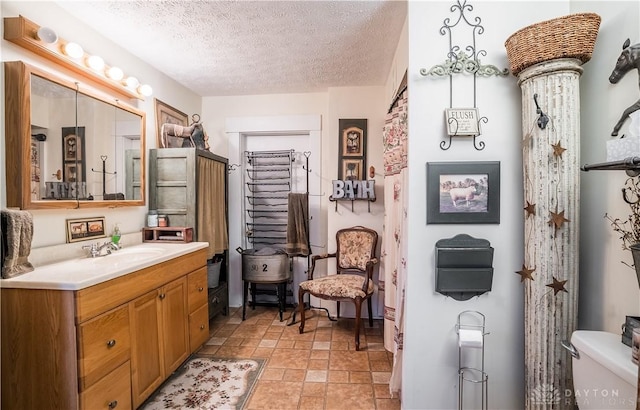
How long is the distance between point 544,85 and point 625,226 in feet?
2.30

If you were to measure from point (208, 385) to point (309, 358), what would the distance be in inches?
30.4

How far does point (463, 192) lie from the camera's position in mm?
1489

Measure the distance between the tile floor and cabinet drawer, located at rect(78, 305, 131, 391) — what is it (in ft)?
2.71

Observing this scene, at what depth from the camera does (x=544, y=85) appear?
1.29 meters

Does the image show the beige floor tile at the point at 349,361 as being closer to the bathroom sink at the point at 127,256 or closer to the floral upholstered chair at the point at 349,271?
the floral upholstered chair at the point at 349,271

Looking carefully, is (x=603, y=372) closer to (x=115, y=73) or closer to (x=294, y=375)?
(x=294, y=375)

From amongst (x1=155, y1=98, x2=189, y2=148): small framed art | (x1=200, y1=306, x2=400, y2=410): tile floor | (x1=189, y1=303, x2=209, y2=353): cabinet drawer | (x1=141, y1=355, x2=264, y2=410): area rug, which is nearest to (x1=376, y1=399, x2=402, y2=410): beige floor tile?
(x1=200, y1=306, x2=400, y2=410): tile floor

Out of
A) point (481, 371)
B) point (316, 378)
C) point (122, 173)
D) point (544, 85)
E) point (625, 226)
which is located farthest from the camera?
point (122, 173)

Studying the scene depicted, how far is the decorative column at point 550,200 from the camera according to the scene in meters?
1.26

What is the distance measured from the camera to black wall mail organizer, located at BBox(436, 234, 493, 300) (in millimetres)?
1471

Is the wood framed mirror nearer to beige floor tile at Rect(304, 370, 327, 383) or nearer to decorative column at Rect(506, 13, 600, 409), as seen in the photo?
beige floor tile at Rect(304, 370, 327, 383)

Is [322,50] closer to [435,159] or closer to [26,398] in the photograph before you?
[435,159]

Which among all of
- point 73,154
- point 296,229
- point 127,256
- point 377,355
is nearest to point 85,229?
point 127,256

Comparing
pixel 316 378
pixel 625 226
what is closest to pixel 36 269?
pixel 316 378
